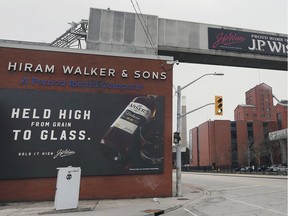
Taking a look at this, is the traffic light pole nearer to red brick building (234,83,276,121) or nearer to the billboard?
the billboard

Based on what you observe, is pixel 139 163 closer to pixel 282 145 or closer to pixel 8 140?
pixel 8 140

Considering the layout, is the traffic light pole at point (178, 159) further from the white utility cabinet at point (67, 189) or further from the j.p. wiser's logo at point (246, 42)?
the white utility cabinet at point (67, 189)

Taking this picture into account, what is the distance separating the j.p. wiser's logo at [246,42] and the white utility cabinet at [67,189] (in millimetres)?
14668

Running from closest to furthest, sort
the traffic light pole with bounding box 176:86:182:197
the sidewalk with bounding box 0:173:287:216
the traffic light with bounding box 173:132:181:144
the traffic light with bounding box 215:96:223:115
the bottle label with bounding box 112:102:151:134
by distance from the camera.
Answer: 1. the sidewalk with bounding box 0:173:287:216
2. the bottle label with bounding box 112:102:151:134
3. the traffic light pole with bounding box 176:86:182:197
4. the traffic light with bounding box 215:96:223:115
5. the traffic light with bounding box 173:132:181:144

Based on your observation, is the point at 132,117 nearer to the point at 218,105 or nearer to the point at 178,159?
the point at 178,159

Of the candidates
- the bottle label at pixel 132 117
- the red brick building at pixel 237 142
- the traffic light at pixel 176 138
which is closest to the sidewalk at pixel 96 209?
the traffic light at pixel 176 138

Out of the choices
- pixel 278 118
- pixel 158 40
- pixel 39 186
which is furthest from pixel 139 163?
pixel 278 118

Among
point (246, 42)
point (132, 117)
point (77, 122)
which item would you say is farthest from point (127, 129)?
point (246, 42)

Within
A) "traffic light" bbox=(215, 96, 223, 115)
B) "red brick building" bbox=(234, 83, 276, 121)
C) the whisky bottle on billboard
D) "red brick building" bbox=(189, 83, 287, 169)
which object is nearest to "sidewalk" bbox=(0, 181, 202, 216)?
the whisky bottle on billboard

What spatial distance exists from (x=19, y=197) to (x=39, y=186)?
1124 millimetres

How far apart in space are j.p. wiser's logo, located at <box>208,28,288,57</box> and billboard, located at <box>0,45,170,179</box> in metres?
7.99

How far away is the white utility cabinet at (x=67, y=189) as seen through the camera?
11.4 meters

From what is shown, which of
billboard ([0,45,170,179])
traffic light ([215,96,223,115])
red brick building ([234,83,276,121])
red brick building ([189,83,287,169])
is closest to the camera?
billboard ([0,45,170,179])

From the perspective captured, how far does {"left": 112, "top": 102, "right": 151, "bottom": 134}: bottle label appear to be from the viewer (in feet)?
52.7
